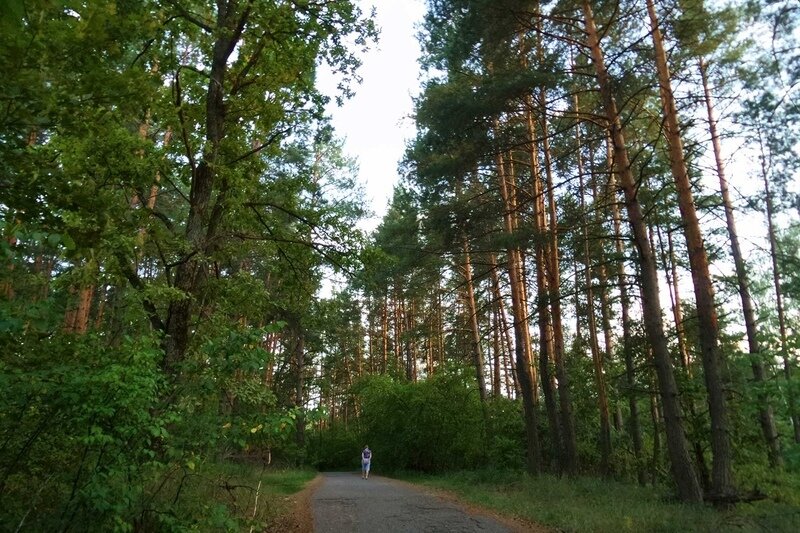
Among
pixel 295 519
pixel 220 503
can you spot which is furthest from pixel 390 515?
pixel 220 503

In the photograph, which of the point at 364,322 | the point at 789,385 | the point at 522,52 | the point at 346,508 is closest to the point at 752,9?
the point at 789,385

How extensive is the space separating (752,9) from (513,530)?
835 centimetres

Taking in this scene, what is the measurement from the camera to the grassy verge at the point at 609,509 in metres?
7.18

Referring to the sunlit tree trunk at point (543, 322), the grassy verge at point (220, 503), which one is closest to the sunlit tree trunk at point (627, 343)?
the sunlit tree trunk at point (543, 322)

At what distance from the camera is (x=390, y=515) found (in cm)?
1001

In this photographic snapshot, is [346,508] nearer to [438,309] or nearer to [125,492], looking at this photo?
[125,492]

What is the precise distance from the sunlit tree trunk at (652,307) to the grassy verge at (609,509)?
2.02 ft

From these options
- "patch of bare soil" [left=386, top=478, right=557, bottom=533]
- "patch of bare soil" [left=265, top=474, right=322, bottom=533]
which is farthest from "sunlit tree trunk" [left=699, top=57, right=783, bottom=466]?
"patch of bare soil" [left=265, top=474, right=322, bottom=533]

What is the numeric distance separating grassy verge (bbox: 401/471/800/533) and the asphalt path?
95 cm

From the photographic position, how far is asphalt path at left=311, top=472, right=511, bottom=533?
8.68 meters

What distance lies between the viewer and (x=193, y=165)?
8.09 m

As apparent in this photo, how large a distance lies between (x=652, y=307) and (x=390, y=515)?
254 inches

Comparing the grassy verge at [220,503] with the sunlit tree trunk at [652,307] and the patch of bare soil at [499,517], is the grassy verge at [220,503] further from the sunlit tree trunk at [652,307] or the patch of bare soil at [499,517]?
the sunlit tree trunk at [652,307]

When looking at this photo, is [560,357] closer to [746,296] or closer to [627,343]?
[627,343]
